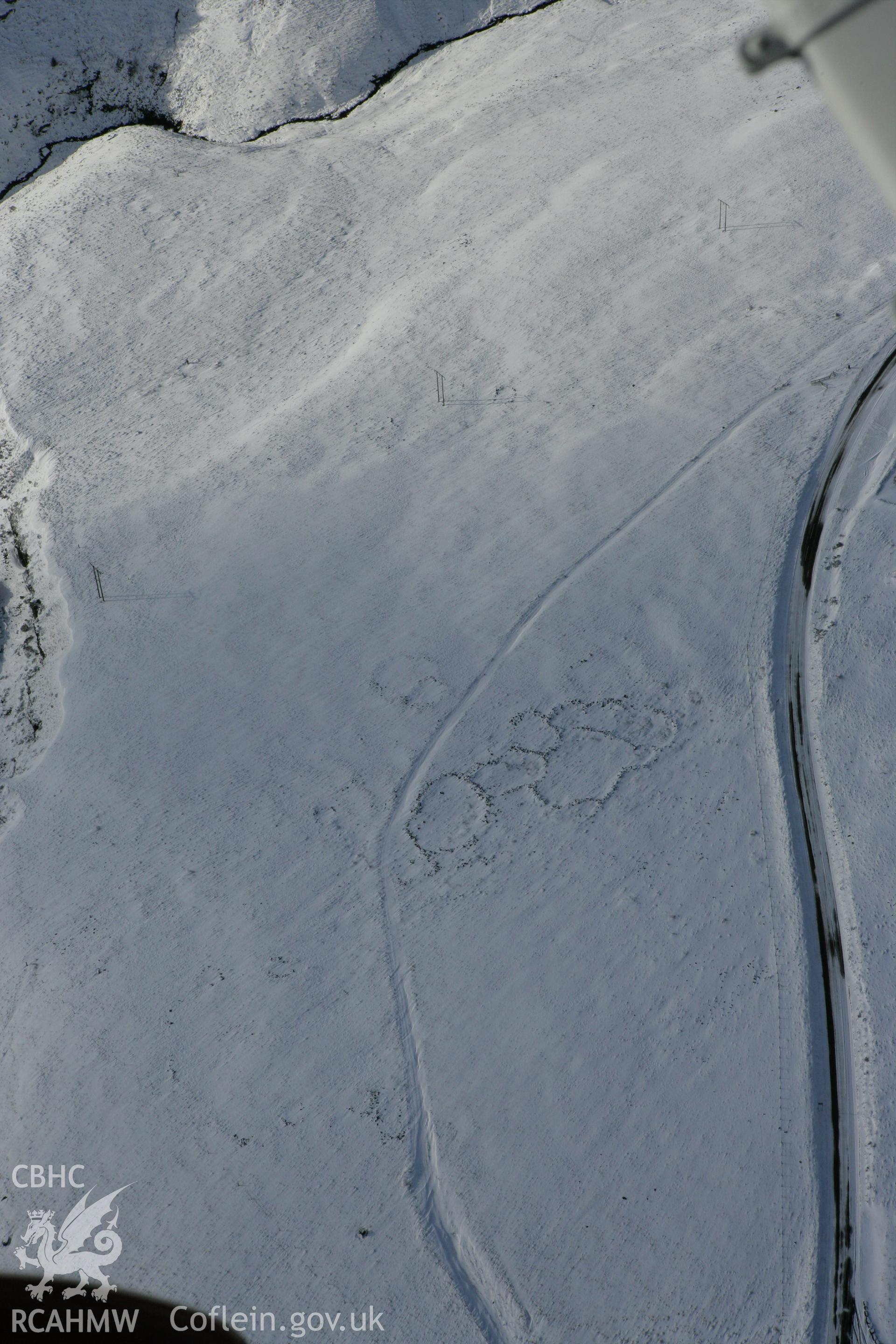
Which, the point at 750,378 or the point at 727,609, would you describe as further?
the point at 750,378

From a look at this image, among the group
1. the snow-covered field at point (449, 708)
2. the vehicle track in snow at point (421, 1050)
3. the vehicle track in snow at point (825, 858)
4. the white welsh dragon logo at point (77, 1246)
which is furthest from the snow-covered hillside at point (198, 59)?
the white welsh dragon logo at point (77, 1246)

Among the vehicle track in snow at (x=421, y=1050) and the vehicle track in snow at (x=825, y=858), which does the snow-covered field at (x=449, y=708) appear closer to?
the vehicle track in snow at (x=421, y=1050)

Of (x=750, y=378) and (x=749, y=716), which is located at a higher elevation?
(x=750, y=378)

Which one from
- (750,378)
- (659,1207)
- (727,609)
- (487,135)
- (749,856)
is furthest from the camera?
(487,135)

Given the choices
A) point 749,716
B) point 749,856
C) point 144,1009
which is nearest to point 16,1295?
point 144,1009

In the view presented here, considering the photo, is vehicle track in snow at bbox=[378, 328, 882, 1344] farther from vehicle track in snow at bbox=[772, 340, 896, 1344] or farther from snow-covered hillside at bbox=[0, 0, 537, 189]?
snow-covered hillside at bbox=[0, 0, 537, 189]

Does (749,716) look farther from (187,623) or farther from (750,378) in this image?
(187,623)


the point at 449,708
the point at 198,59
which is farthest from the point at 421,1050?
the point at 198,59

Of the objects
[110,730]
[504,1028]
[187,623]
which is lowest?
[504,1028]
